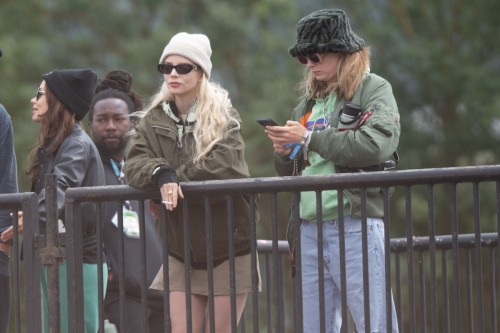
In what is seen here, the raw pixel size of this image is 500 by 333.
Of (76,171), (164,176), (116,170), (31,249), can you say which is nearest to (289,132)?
(164,176)

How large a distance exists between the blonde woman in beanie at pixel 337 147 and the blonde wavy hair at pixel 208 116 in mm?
294

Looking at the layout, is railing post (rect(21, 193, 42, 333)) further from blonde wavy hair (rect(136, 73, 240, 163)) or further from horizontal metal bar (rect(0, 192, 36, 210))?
blonde wavy hair (rect(136, 73, 240, 163))

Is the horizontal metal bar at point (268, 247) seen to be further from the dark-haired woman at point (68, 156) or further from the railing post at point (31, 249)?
the railing post at point (31, 249)

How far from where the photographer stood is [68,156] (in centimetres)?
452

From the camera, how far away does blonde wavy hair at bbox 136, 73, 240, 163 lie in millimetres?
4160

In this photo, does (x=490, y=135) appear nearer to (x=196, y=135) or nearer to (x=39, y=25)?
(x=39, y=25)

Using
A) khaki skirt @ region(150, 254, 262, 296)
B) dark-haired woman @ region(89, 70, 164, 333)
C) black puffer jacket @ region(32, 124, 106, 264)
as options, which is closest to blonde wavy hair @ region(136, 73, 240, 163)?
black puffer jacket @ region(32, 124, 106, 264)

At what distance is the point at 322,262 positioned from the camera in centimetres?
383

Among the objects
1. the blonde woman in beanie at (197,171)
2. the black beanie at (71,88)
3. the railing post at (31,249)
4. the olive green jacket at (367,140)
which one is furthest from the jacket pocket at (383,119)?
the black beanie at (71,88)

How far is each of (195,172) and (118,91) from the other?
2.02 m

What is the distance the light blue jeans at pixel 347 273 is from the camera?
155 inches

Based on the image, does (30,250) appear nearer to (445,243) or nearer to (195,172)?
(195,172)

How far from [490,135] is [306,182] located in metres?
10.7

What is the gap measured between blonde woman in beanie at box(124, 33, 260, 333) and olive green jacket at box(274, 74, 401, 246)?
1.08 feet
